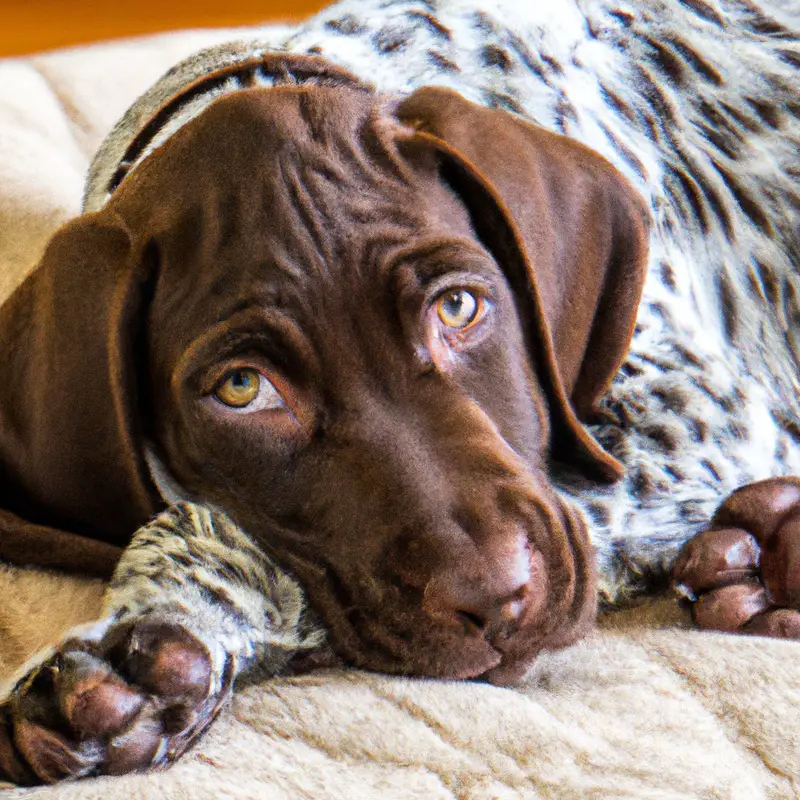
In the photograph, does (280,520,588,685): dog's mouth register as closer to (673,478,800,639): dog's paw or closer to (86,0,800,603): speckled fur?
(673,478,800,639): dog's paw

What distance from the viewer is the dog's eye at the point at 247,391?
210cm

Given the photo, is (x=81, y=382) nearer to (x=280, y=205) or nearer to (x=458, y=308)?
(x=280, y=205)

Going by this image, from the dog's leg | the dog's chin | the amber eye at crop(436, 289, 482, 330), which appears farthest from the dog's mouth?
the amber eye at crop(436, 289, 482, 330)

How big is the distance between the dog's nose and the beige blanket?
122mm

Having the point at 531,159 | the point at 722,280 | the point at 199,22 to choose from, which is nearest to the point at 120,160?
the point at 531,159

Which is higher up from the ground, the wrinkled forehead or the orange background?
the wrinkled forehead

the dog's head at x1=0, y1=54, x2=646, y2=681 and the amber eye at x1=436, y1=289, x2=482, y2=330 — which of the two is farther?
the amber eye at x1=436, y1=289, x2=482, y2=330

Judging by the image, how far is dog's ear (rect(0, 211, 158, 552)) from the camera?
→ 225 centimetres

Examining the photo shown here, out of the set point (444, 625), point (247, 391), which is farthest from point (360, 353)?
point (444, 625)

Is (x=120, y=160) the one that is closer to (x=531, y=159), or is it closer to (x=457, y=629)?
(x=531, y=159)

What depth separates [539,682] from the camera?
2.02m

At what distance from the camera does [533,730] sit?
178 centimetres

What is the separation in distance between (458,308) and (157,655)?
812 mm

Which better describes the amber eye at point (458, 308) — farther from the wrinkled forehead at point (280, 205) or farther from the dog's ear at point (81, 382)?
the dog's ear at point (81, 382)
